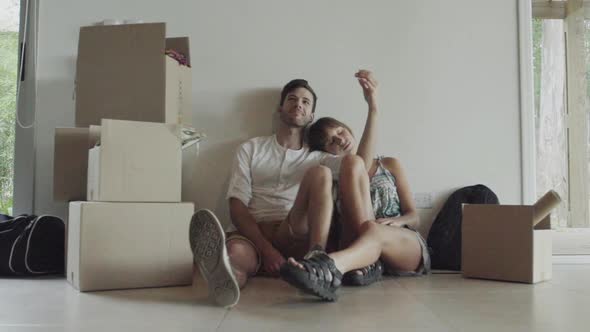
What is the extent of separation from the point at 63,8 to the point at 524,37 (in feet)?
8.21

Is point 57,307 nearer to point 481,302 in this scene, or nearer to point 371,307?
point 371,307

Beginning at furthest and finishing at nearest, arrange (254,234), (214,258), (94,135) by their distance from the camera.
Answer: (254,234) < (94,135) < (214,258)

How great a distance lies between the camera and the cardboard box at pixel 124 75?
231 cm

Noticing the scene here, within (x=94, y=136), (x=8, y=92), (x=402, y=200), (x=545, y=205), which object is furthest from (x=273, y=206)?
(x=8, y=92)

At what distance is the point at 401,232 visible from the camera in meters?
2.11

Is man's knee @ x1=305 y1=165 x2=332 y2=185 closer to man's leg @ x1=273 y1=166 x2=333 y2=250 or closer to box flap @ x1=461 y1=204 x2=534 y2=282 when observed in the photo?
man's leg @ x1=273 y1=166 x2=333 y2=250

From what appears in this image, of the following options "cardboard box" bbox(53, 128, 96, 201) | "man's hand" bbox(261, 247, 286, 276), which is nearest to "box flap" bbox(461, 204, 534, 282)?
"man's hand" bbox(261, 247, 286, 276)

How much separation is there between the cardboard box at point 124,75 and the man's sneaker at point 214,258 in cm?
85

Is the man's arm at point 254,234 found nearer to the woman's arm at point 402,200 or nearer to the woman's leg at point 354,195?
the woman's leg at point 354,195

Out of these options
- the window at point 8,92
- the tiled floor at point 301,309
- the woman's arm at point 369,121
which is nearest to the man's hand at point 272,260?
the tiled floor at point 301,309

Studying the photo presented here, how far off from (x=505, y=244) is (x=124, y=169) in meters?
1.56

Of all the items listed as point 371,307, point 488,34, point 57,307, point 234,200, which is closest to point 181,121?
point 234,200

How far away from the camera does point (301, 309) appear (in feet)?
5.15

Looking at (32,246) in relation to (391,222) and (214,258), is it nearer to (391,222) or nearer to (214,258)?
(214,258)
